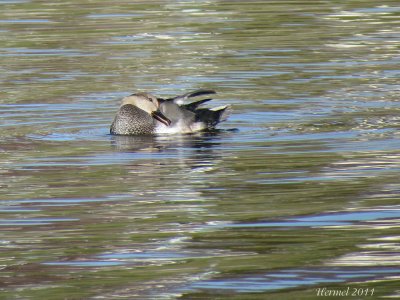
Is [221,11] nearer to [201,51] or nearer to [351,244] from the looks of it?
[201,51]

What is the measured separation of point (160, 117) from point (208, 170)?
289 centimetres

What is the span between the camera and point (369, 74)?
669 inches

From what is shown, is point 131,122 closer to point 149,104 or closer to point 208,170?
point 149,104

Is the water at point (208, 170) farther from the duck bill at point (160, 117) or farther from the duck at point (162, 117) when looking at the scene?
the duck bill at point (160, 117)

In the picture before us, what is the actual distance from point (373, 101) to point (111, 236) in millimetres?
6848

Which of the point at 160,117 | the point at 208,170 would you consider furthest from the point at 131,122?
the point at 208,170

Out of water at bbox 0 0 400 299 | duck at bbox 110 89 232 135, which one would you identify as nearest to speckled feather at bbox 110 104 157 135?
duck at bbox 110 89 232 135

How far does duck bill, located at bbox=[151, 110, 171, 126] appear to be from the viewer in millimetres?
13844

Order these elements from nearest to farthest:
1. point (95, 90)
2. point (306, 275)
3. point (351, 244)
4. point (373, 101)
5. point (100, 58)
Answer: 1. point (306, 275)
2. point (351, 244)
3. point (373, 101)
4. point (95, 90)
5. point (100, 58)

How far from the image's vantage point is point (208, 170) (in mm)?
11125

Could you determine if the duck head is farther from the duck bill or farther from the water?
the water

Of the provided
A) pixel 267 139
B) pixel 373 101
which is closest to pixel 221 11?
pixel 373 101

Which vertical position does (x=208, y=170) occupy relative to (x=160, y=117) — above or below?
below

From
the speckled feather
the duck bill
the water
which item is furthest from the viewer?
the duck bill
